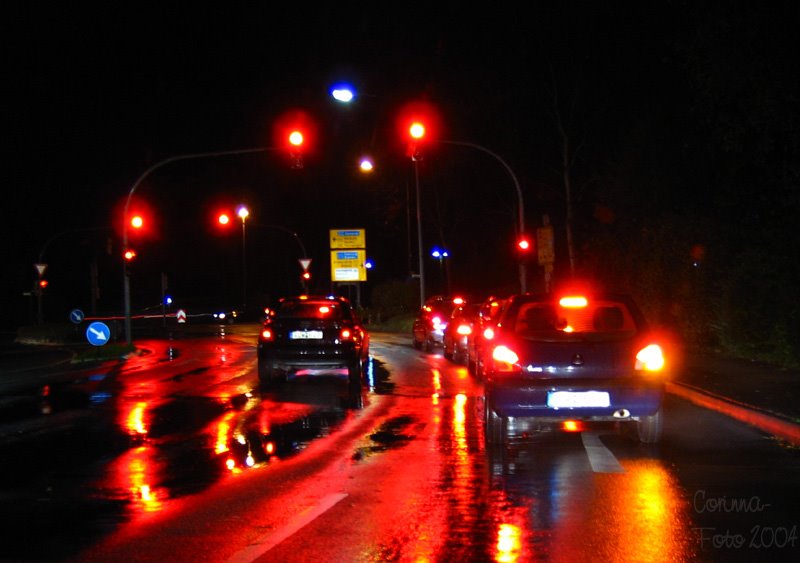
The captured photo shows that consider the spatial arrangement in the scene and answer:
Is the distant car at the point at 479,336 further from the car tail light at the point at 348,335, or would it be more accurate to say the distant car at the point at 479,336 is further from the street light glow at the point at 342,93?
the street light glow at the point at 342,93

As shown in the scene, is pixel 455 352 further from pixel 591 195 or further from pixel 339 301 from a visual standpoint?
→ pixel 591 195

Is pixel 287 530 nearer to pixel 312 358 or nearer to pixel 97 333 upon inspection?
pixel 312 358

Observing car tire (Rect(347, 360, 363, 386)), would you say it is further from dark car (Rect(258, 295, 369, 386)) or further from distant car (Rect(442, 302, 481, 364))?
distant car (Rect(442, 302, 481, 364))

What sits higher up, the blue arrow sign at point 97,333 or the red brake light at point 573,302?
the red brake light at point 573,302

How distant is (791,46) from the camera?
1390 centimetres

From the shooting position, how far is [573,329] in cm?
962

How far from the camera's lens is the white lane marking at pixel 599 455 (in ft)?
27.7

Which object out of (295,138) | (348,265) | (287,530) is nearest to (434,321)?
(295,138)

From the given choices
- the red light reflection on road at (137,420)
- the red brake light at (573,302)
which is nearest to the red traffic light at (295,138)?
the red light reflection on road at (137,420)

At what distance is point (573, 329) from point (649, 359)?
2.89 ft

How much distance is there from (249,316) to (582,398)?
183ft

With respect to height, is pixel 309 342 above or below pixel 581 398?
above

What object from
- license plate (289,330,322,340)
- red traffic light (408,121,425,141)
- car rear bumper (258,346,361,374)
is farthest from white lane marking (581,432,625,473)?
red traffic light (408,121,425,141)

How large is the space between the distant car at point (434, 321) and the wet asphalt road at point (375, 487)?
38.0 ft
